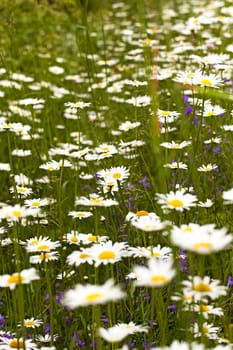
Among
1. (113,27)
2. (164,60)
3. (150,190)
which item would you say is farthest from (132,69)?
(150,190)

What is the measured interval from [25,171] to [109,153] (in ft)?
1.81

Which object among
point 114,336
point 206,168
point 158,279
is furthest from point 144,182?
point 158,279

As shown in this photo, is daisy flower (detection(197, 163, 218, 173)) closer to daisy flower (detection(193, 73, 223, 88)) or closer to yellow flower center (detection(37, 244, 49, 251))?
daisy flower (detection(193, 73, 223, 88))

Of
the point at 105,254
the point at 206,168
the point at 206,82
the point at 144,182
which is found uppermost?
the point at 206,82

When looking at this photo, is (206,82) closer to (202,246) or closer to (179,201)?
(179,201)

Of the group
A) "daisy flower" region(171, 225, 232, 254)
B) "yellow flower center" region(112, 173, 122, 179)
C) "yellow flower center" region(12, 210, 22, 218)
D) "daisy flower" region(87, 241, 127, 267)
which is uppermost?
"daisy flower" region(171, 225, 232, 254)

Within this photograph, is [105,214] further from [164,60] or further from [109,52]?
[109,52]

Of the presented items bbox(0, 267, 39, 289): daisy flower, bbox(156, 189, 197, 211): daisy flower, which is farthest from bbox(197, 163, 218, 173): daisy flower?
bbox(0, 267, 39, 289): daisy flower

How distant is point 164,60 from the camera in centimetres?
356

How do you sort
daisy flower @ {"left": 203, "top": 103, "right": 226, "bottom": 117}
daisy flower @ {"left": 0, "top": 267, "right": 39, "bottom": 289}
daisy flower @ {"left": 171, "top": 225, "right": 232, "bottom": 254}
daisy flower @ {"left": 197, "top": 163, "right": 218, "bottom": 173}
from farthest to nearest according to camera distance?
daisy flower @ {"left": 203, "top": 103, "right": 226, "bottom": 117}
daisy flower @ {"left": 197, "top": 163, "right": 218, "bottom": 173}
daisy flower @ {"left": 0, "top": 267, "right": 39, "bottom": 289}
daisy flower @ {"left": 171, "top": 225, "right": 232, "bottom": 254}

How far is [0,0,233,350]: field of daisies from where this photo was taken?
1.11m

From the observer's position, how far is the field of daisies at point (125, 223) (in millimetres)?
1114

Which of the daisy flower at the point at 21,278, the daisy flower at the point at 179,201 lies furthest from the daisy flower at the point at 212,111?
the daisy flower at the point at 21,278

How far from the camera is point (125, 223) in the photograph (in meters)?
1.89
